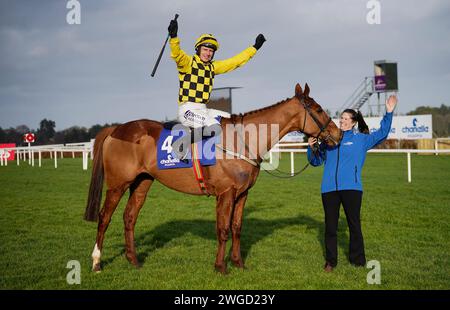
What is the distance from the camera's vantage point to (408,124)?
3825 cm

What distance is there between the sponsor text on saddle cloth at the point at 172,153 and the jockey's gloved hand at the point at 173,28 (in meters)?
1.26

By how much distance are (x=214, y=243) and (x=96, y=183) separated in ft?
7.28

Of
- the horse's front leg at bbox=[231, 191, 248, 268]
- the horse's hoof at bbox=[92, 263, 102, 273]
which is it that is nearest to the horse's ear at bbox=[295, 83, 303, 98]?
the horse's front leg at bbox=[231, 191, 248, 268]

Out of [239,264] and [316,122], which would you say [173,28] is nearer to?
[316,122]

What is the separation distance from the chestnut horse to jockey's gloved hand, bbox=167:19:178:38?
51.4 inches

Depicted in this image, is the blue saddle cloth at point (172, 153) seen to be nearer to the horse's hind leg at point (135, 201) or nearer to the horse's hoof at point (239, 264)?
the horse's hind leg at point (135, 201)

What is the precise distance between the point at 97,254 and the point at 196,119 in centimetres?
224

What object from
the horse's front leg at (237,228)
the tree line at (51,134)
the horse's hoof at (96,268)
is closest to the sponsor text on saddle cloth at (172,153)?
the horse's front leg at (237,228)

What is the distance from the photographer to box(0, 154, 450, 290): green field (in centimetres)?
506

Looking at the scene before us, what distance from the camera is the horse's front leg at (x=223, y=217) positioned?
534 cm

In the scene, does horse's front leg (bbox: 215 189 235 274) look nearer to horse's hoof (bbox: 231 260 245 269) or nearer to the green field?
the green field

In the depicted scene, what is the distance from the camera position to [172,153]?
559 cm

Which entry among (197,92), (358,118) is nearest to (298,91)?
(358,118)
